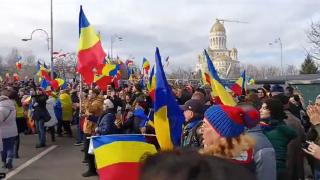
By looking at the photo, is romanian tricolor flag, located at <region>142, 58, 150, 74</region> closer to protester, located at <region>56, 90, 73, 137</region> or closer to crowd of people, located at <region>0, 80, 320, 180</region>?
crowd of people, located at <region>0, 80, 320, 180</region>

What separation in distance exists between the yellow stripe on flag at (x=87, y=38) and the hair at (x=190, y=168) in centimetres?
976

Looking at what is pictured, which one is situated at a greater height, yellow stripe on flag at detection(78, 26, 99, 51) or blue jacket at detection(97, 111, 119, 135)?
yellow stripe on flag at detection(78, 26, 99, 51)

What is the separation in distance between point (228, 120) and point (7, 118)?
318 inches

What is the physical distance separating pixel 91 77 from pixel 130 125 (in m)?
1.42

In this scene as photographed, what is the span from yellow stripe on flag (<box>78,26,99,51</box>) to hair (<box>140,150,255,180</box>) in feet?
32.0

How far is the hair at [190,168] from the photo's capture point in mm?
1247

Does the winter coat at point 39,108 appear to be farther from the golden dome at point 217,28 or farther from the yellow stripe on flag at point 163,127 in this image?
the golden dome at point 217,28

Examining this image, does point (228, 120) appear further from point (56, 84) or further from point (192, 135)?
point (56, 84)

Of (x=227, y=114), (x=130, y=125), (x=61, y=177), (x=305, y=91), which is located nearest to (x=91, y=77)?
(x=130, y=125)

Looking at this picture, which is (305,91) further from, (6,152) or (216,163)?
(216,163)

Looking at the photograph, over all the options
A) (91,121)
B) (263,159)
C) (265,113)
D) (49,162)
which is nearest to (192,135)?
(265,113)

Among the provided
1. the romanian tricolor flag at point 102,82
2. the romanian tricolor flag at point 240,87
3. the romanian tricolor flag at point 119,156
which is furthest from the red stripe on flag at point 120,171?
the romanian tricolor flag at point 240,87

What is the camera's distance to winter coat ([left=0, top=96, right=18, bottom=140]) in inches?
412

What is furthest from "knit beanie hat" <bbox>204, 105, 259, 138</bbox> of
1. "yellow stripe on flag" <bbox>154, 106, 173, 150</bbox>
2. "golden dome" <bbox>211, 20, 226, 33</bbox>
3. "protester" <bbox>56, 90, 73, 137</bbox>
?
"golden dome" <bbox>211, 20, 226, 33</bbox>
